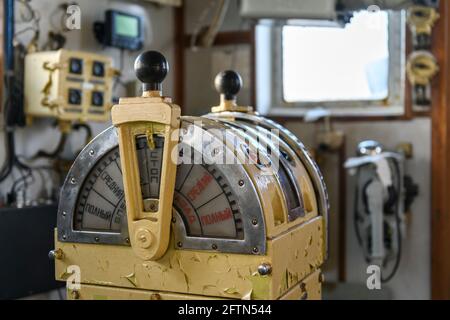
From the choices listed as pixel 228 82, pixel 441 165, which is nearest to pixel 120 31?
pixel 228 82

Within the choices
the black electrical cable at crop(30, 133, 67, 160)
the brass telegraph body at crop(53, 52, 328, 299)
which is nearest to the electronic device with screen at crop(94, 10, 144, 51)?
the black electrical cable at crop(30, 133, 67, 160)

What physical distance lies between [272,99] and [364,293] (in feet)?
4.69

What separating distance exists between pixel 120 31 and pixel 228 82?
68.6 inches

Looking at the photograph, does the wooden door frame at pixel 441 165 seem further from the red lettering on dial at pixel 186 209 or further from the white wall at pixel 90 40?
the red lettering on dial at pixel 186 209

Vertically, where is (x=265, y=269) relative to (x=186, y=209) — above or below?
below

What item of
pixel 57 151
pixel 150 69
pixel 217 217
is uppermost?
pixel 150 69

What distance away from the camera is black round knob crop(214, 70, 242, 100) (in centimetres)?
189

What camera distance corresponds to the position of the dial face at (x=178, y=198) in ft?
4.45

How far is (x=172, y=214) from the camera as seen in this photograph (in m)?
1.40

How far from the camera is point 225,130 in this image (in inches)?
57.2

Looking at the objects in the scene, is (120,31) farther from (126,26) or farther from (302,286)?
(302,286)

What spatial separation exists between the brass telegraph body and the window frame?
7.41 ft
